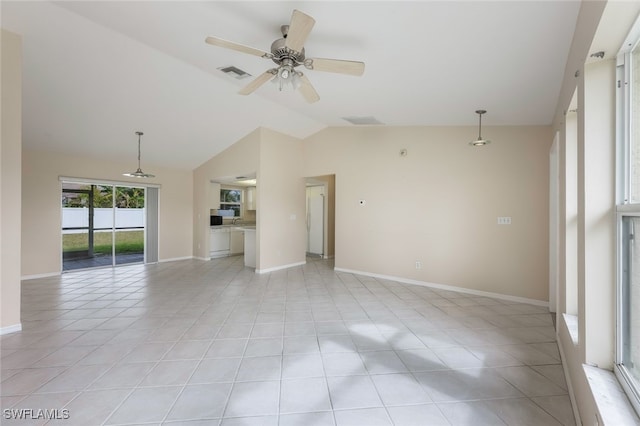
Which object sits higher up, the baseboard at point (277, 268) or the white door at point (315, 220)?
the white door at point (315, 220)

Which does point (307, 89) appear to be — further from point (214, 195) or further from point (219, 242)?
point (219, 242)

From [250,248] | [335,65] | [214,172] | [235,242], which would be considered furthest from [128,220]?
[335,65]

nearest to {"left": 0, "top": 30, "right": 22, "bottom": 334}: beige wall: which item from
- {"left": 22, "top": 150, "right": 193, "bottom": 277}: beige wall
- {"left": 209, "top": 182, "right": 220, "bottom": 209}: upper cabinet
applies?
{"left": 22, "top": 150, "right": 193, "bottom": 277}: beige wall

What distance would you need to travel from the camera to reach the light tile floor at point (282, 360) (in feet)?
5.93

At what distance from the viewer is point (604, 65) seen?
1570 mm

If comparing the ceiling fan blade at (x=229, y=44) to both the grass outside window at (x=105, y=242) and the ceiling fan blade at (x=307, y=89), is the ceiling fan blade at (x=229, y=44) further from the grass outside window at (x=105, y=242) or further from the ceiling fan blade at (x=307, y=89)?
the grass outside window at (x=105, y=242)

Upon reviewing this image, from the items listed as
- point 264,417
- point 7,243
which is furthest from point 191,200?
point 264,417

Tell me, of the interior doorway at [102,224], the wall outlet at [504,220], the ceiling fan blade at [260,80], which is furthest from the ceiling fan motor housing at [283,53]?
the interior doorway at [102,224]

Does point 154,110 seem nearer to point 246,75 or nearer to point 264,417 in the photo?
point 246,75

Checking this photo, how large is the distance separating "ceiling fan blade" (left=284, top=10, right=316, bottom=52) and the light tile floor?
2.67 m

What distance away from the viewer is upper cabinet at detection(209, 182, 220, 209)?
759cm

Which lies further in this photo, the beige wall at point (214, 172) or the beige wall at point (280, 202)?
the beige wall at point (214, 172)

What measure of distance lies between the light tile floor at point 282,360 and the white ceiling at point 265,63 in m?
2.78

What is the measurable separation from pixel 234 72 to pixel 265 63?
0.66 meters
